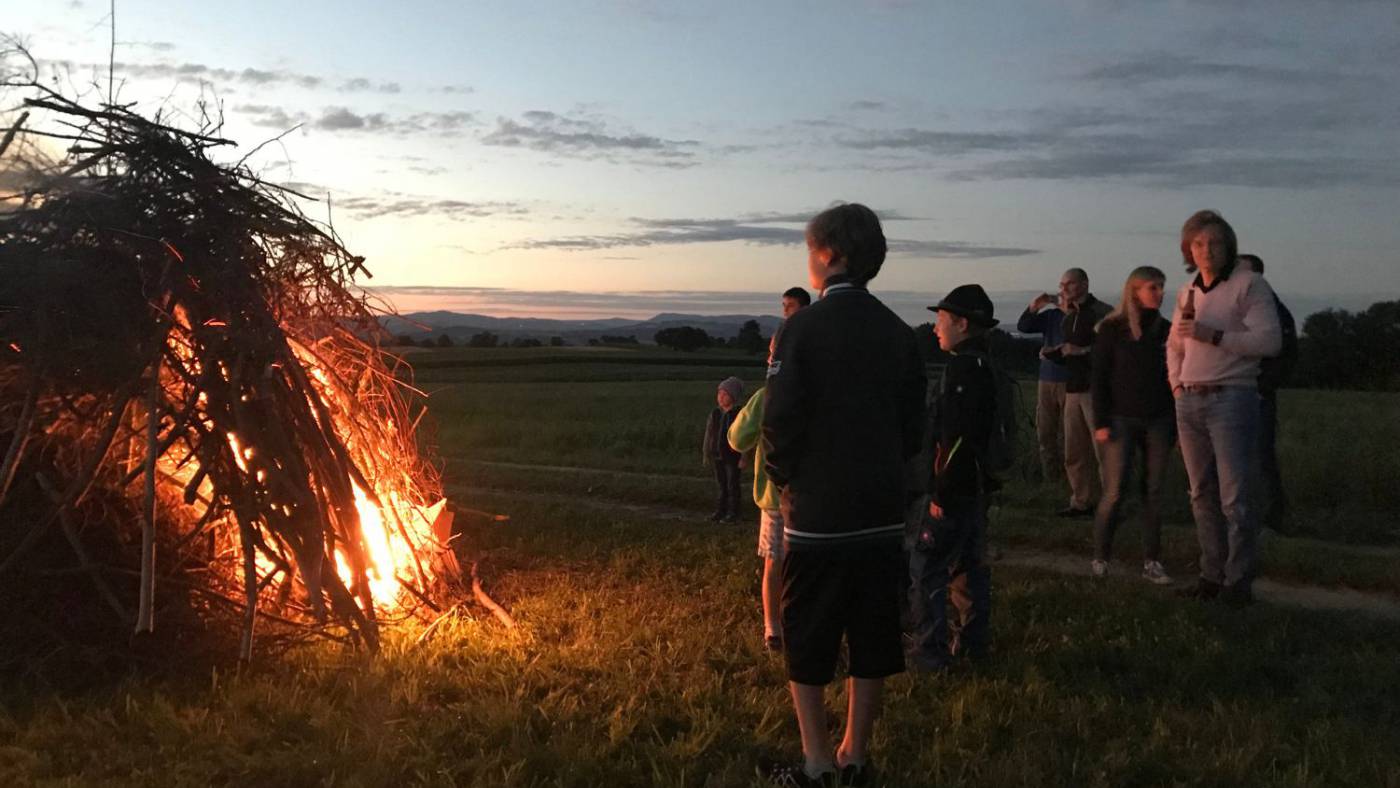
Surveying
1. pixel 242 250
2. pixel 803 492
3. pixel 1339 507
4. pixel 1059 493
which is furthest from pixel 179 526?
pixel 1339 507

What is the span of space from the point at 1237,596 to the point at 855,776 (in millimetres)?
3812

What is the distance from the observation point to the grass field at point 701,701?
158 inches

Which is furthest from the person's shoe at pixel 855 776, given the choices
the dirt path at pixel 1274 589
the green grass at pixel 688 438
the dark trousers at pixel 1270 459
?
the green grass at pixel 688 438

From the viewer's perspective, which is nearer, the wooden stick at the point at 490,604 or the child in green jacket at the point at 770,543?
the child in green jacket at the point at 770,543

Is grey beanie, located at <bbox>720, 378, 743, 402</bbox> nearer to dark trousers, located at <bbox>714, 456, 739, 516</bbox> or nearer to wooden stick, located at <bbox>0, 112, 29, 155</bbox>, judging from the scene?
dark trousers, located at <bbox>714, 456, 739, 516</bbox>

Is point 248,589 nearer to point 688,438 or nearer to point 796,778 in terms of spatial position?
point 796,778

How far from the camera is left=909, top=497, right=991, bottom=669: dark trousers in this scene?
17.1ft

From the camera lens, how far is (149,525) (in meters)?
4.87

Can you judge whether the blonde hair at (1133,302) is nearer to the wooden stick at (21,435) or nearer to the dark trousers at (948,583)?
the dark trousers at (948,583)

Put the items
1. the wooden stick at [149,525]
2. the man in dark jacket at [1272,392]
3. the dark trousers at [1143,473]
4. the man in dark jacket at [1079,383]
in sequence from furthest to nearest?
the man in dark jacket at [1079,383] → the dark trousers at [1143,473] → the man in dark jacket at [1272,392] → the wooden stick at [149,525]

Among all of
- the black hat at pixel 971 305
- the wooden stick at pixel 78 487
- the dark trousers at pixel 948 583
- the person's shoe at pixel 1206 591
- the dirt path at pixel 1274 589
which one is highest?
the black hat at pixel 971 305

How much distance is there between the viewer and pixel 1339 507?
399 inches

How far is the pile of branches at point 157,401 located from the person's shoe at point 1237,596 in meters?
5.05

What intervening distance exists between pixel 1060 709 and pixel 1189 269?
3527mm
